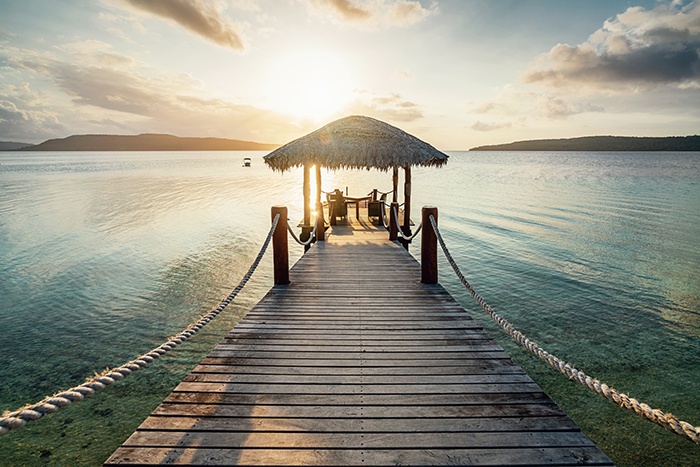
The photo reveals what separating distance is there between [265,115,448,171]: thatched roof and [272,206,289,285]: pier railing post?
503 centimetres

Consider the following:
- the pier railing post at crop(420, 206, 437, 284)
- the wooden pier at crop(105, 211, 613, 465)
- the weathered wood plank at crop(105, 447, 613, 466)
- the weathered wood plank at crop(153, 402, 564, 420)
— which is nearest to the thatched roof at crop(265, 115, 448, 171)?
the pier railing post at crop(420, 206, 437, 284)

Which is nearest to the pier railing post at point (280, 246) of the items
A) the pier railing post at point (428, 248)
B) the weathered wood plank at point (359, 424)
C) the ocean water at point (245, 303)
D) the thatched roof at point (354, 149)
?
the ocean water at point (245, 303)

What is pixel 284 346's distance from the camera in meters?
4.05

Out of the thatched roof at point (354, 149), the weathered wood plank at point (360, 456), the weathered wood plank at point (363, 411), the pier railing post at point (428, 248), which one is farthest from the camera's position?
the thatched roof at point (354, 149)

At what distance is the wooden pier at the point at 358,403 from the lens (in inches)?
96.0

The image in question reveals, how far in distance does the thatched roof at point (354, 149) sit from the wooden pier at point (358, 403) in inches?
264

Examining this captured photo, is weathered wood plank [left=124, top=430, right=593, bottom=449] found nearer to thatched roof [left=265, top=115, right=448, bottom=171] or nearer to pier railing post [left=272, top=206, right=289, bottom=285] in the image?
pier railing post [left=272, top=206, right=289, bottom=285]

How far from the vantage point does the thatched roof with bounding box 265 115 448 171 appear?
1078 centimetres

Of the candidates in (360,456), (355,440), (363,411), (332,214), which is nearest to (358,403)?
(363,411)

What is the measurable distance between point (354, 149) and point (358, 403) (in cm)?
883

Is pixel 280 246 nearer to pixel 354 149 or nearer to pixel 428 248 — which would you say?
pixel 428 248

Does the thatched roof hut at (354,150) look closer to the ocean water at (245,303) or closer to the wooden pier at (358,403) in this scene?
the ocean water at (245,303)

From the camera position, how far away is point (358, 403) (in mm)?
2963

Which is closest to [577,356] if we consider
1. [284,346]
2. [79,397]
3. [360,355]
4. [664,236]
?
[360,355]
